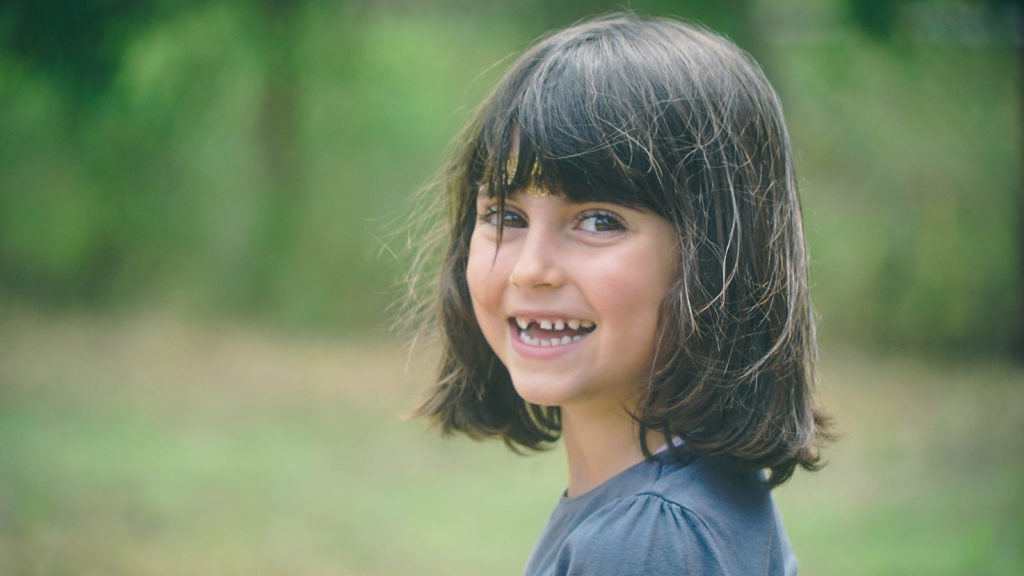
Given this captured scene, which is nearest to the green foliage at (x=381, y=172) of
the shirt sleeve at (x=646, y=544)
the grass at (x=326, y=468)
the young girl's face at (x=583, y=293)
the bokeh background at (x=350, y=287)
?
the bokeh background at (x=350, y=287)

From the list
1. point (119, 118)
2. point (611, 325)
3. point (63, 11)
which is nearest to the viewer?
point (611, 325)

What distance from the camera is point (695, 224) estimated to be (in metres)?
1.25

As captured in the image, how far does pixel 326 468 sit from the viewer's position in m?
4.14

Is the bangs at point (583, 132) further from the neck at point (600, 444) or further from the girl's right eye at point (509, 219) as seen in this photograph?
the neck at point (600, 444)

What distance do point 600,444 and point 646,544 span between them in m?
0.29

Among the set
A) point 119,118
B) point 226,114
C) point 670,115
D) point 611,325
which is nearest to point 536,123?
point 670,115

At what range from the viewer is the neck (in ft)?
4.36

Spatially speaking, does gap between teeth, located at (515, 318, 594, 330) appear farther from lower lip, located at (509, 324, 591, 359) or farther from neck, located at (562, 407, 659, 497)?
neck, located at (562, 407, 659, 497)

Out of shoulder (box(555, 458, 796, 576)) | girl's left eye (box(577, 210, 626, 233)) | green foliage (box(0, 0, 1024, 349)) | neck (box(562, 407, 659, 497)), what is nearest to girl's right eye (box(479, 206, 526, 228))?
girl's left eye (box(577, 210, 626, 233))

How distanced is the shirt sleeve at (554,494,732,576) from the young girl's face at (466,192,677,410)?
20 centimetres

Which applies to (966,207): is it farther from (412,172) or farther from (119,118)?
(119,118)

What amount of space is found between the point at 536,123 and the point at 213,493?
3.05 m

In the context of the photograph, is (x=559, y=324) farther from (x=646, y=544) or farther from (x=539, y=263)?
(x=646, y=544)

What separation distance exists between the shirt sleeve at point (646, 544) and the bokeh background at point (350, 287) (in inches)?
97.9
